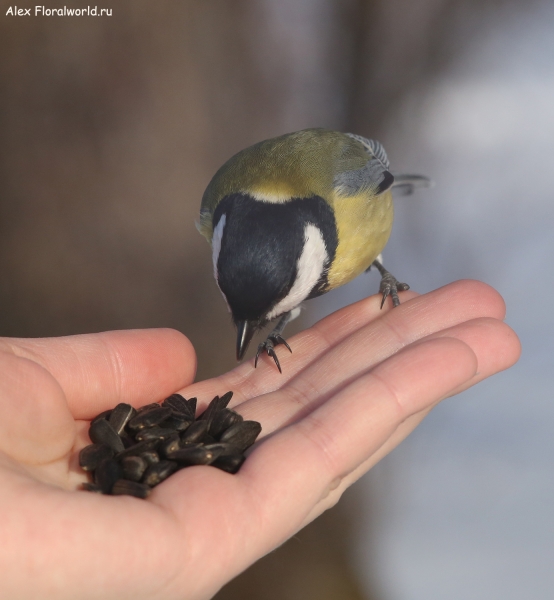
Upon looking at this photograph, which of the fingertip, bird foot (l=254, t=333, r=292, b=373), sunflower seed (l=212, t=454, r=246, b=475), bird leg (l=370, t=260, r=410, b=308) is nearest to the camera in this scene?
sunflower seed (l=212, t=454, r=246, b=475)

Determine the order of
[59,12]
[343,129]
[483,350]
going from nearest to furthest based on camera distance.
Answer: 1. [483,350]
2. [59,12]
3. [343,129]

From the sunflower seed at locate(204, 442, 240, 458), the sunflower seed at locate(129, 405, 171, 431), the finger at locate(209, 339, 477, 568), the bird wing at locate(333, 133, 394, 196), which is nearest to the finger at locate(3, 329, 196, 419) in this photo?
the sunflower seed at locate(129, 405, 171, 431)

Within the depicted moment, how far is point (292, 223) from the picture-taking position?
51.2 inches

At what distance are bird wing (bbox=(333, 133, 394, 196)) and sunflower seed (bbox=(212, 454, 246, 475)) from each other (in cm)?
82

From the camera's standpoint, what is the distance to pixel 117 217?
2.36 meters

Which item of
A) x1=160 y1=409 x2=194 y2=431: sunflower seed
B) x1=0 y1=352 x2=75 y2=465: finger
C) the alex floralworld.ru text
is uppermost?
the alex floralworld.ru text

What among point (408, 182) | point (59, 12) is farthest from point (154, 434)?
point (59, 12)

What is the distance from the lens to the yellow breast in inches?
58.7

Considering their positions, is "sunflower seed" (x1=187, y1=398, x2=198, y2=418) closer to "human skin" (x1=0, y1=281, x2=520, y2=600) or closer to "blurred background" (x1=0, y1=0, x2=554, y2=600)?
"human skin" (x1=0, y1=281, x2=520, y2=600)

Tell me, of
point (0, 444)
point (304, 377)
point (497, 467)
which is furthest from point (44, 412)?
point (497, 467)

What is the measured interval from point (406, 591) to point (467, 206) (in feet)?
6.31

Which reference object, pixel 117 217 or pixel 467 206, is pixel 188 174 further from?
pixel 467 206

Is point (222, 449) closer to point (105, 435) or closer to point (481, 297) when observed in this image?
point (105, 435)

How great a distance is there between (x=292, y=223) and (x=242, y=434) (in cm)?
48
